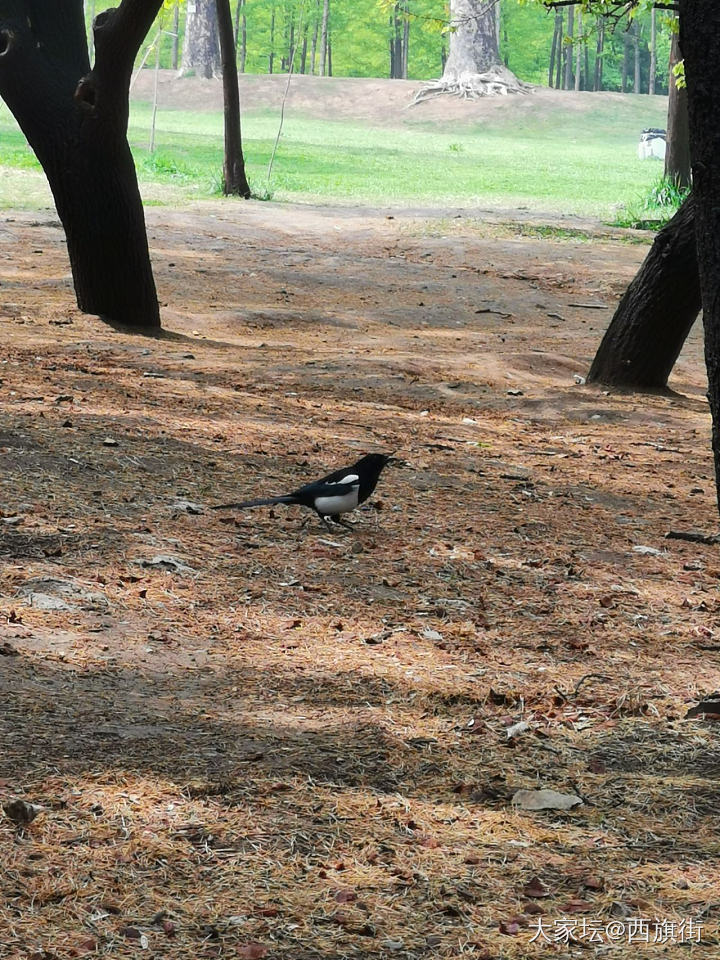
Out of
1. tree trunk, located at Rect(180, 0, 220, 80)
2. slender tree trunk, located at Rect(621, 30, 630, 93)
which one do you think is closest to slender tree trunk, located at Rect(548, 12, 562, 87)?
slender tree trunk, located at Rect(621, 30, 630, 93)

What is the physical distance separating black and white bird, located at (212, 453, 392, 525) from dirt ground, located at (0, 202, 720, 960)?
Answer: 16cm

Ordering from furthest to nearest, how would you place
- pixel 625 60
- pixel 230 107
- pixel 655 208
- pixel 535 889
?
pixel 625 60, pixel 655 208, pixel 230 107, pixel 535 889

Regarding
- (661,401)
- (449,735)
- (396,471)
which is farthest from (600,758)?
(661,401)

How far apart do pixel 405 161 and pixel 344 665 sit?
28.5 meters

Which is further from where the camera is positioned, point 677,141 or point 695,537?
point 677,141

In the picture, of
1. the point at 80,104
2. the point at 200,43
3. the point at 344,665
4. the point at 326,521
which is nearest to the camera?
the point at 344,665

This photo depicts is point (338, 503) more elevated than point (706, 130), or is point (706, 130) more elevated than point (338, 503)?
point (706, 130)

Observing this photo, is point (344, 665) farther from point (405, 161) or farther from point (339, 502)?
point (405, 161)

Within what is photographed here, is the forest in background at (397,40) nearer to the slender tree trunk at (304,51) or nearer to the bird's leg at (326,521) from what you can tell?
the slender tree trunk at (304,51)

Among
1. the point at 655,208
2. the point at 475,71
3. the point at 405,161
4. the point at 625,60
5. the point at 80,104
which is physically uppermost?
the point at 625,60

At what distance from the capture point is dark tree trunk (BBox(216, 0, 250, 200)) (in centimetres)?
1786

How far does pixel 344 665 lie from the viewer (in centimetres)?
375

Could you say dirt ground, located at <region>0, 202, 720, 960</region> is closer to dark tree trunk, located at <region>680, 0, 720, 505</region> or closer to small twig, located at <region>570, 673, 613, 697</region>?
small twig, located at <region>570, 673, 613, 697</region>

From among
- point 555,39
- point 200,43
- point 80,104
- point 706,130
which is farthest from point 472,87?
point 706,130
